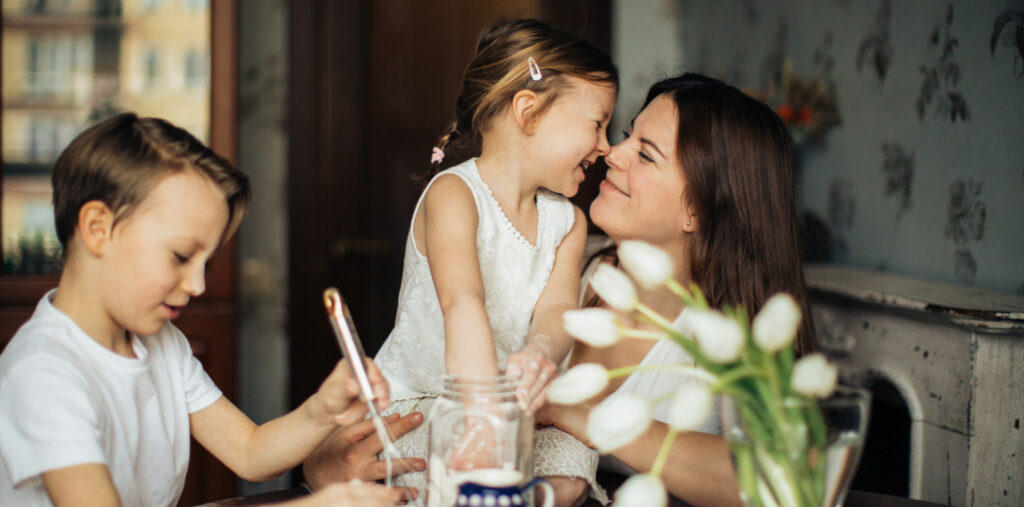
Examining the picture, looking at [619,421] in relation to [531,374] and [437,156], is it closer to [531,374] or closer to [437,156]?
[531,374]

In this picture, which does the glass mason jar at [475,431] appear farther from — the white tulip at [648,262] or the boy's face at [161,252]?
the boy's face at [161,252]

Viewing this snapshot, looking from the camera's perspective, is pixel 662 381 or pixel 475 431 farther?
pixel 662 381

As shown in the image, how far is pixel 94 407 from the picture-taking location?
954 mm

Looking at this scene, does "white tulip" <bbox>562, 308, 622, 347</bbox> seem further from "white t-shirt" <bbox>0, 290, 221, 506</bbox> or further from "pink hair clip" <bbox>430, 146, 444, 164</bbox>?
"pink hair clip" <bbox>430, 146, 444, 164</bbox>

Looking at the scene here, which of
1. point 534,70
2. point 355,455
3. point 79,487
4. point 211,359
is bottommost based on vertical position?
point 211,359

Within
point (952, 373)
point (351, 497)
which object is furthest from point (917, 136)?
point (351, 497)

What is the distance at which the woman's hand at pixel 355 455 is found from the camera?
123 cm

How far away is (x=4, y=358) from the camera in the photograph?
3.21ft

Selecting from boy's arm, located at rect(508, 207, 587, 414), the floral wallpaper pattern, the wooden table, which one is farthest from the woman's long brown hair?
the floral wallpaper pattern

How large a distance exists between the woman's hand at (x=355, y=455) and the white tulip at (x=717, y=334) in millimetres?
640

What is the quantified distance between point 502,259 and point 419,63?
1.62 meters

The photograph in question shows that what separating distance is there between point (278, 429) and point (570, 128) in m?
0.71

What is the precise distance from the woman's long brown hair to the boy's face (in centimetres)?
84

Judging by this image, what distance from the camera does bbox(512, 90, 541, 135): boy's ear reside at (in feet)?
4.84
